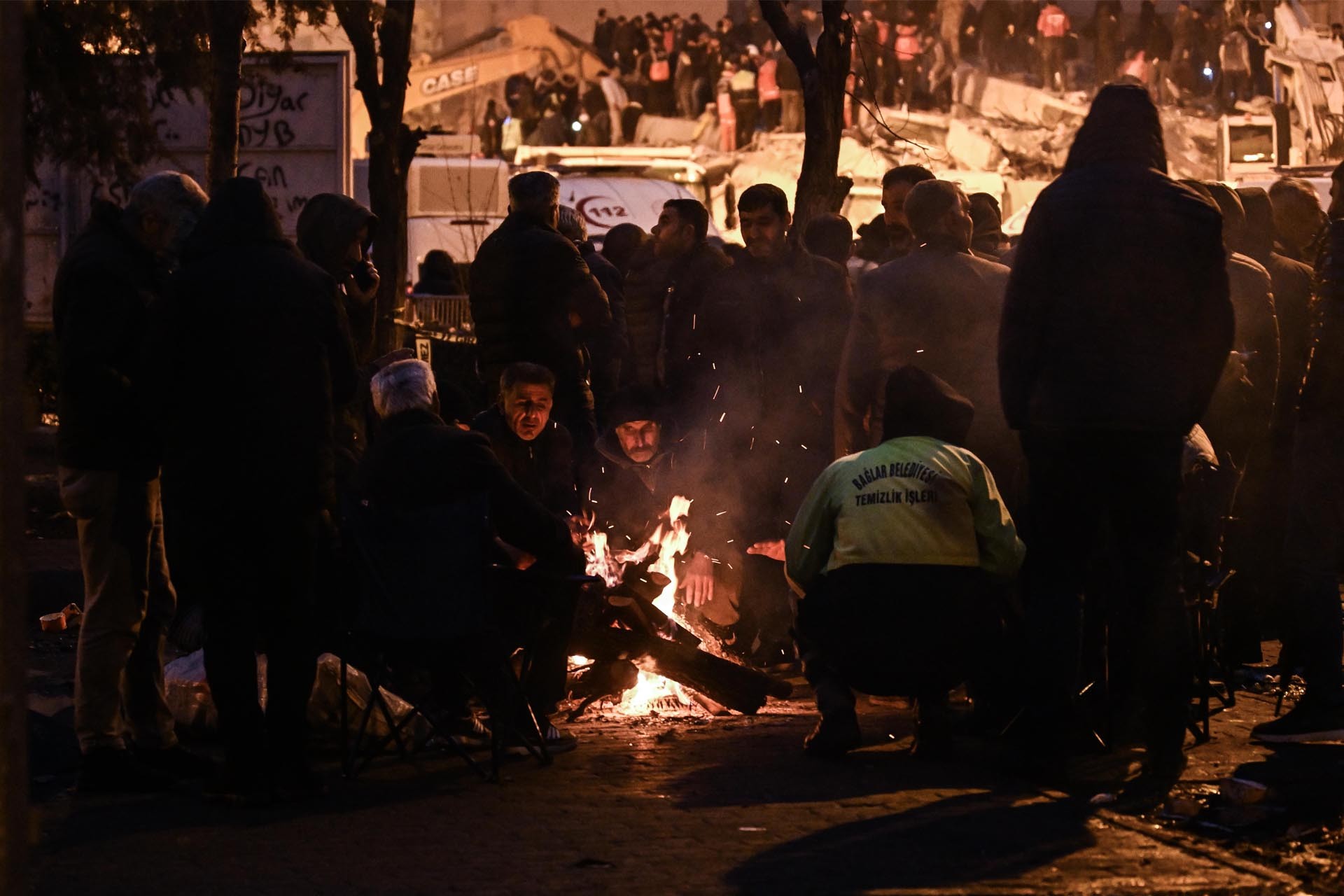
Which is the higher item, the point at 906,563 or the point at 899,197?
the point at 899,197

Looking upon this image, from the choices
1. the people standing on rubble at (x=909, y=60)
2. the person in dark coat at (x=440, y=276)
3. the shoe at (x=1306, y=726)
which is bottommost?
the shoe at (x=1306, y=726)

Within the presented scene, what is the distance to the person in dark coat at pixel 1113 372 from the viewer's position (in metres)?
6.71

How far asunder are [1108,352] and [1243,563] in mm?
3221

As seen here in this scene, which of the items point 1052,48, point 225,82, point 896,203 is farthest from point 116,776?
point 1052,48

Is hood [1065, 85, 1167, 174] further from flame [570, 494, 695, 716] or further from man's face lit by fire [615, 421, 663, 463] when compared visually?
man's face lit by fire [615, 421, 663, 463]

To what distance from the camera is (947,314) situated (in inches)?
324

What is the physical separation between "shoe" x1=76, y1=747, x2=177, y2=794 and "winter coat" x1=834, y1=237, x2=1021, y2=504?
3.22 meters

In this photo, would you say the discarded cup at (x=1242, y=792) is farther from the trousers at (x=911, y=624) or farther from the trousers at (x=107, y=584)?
the trousers at (x=107, y=584)

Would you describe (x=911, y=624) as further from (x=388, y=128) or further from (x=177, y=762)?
(x=388, y=128)

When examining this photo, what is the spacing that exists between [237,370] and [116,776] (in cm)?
151

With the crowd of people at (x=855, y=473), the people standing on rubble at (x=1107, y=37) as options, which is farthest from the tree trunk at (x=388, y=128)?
the people standing on rubble at (x=1107, y=37)

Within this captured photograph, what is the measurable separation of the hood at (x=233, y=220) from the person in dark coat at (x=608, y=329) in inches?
151

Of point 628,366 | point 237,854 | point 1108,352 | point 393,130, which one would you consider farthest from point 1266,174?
point 237,854

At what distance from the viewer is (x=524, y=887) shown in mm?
5535
